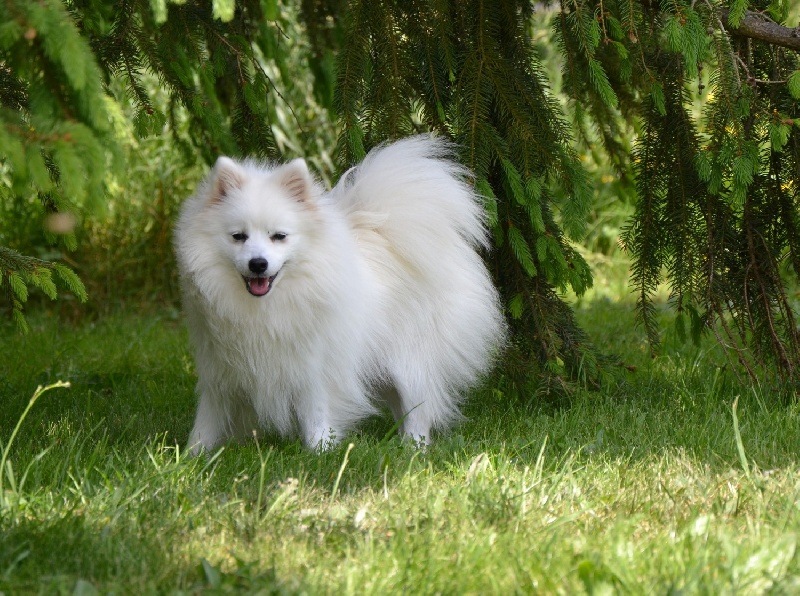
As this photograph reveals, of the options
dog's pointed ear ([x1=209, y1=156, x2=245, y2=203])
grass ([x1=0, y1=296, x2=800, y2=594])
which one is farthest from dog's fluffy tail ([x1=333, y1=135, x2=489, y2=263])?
grass ([x1=0, y1=296, x2=800, y2=594])

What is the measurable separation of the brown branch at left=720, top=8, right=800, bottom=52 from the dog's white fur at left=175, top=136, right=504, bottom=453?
1158 millimetres

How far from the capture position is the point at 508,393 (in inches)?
170

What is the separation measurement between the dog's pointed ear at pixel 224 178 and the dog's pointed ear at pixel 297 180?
0.49 feet

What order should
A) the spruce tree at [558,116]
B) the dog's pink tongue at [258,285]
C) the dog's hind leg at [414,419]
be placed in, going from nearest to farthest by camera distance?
the dog's pink tongue at [258,285], the spruce tree at [558,116], the dog's hind leg at [414,419]

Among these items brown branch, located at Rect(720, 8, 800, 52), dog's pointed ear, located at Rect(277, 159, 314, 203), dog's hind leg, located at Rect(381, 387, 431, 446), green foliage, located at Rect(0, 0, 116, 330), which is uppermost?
brown branch, located at Rect(720, 8, 800, 52)

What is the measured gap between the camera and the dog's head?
3258mm

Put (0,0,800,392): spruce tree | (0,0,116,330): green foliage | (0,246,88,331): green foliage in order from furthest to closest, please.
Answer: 1. (0,0,800,392): spruce tree
2. (0,246,88,331): green foliage
3. (0,0,116,330): green foliage

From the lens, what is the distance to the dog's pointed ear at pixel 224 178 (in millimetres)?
3285

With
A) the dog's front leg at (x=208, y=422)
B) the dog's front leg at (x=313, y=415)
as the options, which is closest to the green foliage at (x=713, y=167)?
the dog's front leg at (x=313, y=415)

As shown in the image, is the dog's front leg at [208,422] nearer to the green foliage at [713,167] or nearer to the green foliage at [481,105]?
the green foliage at [481,105]

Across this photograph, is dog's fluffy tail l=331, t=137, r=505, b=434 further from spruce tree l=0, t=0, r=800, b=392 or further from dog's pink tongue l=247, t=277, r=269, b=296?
dog's pink tongue l=247, t=277, r=269, b=296

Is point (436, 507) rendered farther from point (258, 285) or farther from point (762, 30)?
point (762, 30)

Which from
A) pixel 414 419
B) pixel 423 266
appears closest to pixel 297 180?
pixel 423 266

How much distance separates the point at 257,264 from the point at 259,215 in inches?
7.7
